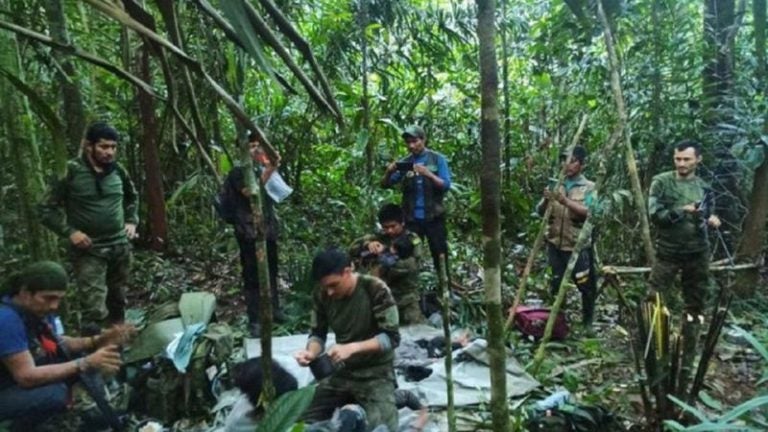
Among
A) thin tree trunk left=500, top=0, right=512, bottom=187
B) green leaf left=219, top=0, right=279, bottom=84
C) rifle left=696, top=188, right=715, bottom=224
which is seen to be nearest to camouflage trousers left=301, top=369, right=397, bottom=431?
rifle left=696, top=188, right=715, bottom=224

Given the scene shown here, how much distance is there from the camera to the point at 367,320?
3.39 meters

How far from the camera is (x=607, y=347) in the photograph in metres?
5.11

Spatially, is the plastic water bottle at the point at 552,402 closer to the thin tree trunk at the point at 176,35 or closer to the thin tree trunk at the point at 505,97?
the thin tree trunk at the point at 176,35

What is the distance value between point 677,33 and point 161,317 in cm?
474

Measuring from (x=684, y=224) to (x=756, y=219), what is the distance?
1500mm

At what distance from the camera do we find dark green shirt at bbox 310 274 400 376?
333 centimetres

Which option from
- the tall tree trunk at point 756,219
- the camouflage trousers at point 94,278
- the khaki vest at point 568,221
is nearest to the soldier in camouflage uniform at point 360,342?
the camouflage trousers at point 94,278

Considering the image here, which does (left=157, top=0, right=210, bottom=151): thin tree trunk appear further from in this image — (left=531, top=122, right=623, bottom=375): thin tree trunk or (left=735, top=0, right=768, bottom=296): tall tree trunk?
(left=735, top=0, right=768, bottom=296): tall tree trunk

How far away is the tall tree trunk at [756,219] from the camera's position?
229 inches

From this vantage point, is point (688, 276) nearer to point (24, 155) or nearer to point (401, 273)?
point (401, 273)

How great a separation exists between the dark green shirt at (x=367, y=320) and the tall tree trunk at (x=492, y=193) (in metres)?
1.22

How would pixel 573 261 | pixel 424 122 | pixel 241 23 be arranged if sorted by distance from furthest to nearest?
pixel 424 122 → pixel 573 261 → pixel 241 23

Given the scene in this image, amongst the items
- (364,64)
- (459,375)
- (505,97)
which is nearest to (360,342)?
(459,375)

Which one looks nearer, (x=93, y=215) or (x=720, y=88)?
(x=93, y=215)
